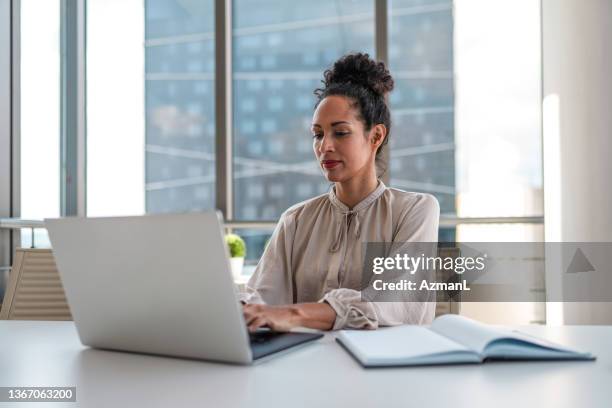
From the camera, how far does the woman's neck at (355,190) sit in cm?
179

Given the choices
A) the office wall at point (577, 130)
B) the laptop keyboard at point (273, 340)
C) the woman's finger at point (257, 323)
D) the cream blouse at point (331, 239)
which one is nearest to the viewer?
the laptop keyboard at point (273, 340)

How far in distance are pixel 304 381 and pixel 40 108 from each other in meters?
3.15

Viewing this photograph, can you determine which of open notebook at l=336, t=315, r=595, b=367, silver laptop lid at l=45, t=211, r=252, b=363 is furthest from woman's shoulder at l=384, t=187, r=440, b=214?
silver laptop lid at l=45, t=211, r=252, b=363

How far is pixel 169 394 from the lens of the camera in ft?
2.60

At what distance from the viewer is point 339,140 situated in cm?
174

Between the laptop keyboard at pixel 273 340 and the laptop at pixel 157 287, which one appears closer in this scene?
the laptop at pixel 157 287

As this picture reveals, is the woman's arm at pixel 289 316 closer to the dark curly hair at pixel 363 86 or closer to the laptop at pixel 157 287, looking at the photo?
the laptop at pixel 157 287

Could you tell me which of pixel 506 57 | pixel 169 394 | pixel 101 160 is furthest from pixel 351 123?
pixel 101 160

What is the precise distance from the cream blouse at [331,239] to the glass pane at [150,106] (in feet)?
7.14

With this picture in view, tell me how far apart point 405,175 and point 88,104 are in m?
2.03

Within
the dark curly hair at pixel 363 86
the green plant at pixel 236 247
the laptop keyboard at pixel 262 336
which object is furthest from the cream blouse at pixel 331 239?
the green plant at pixel 236 247

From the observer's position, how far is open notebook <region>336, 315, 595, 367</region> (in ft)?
3.03

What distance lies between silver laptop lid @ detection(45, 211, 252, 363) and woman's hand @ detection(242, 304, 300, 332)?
0.16 meters

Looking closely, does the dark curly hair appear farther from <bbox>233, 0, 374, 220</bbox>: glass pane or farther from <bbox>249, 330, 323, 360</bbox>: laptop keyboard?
<bbox>233, 0, 374, 220</bbox>: glass pane
